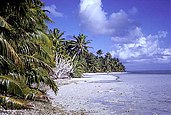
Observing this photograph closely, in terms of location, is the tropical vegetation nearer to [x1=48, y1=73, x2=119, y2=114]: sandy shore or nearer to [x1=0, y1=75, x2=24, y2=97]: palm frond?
[x1=0, y1=75, x2=24, y2=97]: palm frond

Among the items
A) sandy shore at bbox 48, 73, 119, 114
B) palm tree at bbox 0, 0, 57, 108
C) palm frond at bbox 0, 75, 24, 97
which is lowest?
sandy shore at bbox 48, 73, 119, 114

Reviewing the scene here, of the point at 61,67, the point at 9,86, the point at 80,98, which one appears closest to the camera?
the point at 9,86

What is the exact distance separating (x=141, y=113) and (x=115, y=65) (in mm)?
94800

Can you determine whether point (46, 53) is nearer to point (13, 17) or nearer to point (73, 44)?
point (13, 17)

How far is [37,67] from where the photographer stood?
403 inches

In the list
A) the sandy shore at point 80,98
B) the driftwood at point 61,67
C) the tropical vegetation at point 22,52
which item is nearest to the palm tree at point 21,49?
the tropical vegetation at point 22,52

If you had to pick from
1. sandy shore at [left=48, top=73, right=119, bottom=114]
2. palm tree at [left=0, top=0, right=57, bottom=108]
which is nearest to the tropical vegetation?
palm tree at [left=0, top=0, right=57, bottom=108]

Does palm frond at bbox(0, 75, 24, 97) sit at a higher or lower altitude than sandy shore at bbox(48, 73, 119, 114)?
higher

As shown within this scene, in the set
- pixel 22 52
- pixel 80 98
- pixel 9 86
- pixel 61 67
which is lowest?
pixel 80 98

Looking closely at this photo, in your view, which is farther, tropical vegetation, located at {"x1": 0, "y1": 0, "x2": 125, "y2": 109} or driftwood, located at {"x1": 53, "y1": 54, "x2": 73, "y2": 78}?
driftwood, located at {"x1": 53, "y1": 54, "x2": 73, "y2": 78}

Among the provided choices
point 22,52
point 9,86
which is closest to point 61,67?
point 22,52

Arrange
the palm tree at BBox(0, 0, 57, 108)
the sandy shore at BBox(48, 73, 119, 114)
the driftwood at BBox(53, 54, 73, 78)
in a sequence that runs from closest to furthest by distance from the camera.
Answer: the palm tree at BBox(0, 0, 57, 108) < the sandy shore at BBox(48, 73, 119, 114) < the driftwood at BBox(53, 54, 73, 78)

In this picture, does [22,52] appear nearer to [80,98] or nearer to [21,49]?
[21,49]

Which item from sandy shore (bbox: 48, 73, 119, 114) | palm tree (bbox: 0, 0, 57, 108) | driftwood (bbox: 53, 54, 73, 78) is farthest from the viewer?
driftwood (bbox: 53, 54, 73, 78)
